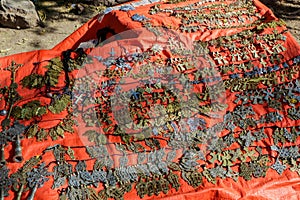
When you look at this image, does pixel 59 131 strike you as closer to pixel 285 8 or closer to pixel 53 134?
pixel 53 134

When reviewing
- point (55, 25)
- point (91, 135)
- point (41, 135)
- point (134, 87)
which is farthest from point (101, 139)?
point (55, 25)

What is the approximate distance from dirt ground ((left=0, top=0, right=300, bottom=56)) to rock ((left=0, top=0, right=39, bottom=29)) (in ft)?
0.32

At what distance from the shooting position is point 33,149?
2650 mm

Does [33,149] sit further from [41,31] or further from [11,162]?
[41,31]

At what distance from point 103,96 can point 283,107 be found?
163 cm

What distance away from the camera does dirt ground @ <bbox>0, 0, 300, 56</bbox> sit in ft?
16.3

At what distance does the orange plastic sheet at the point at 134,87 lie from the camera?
250 cm

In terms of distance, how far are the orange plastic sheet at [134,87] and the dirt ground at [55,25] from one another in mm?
1327

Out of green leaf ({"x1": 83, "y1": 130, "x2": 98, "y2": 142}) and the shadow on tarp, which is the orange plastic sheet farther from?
the shadow on tarp

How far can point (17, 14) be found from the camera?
512cm

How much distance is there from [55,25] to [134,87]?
9.42 ft

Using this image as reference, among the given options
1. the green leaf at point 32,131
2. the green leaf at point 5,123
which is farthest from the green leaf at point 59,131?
the green leaf at point 5,123

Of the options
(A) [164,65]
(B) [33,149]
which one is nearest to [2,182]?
(B) [33,149]

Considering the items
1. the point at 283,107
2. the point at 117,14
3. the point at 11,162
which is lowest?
the point at 11,162
